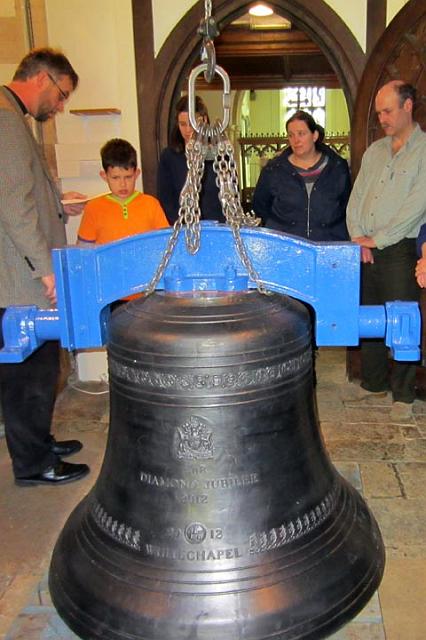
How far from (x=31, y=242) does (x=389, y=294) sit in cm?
212

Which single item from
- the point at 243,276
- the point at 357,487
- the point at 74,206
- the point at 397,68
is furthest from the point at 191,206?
the point at 397,68

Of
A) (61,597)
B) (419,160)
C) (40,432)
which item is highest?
(419,160)

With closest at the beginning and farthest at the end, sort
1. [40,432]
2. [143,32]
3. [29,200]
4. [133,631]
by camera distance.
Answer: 1. [133,631]
2. [29,200]
3. [40,432]
4. [143,32]

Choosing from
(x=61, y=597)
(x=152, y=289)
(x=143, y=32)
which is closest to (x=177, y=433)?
(x=152, y=289)

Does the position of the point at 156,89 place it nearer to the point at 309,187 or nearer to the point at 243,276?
the point at 309,187

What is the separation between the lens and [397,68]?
3611mm

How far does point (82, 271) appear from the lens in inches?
47.9

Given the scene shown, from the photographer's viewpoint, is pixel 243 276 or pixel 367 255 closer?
pixel 243 276

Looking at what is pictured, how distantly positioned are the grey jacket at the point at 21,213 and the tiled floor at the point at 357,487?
0.82 meters

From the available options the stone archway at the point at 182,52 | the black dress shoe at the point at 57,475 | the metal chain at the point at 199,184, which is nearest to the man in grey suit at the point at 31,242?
the black dress shoe at the point at 57,475

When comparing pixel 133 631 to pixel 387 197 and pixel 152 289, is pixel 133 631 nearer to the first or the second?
pixel 152 289

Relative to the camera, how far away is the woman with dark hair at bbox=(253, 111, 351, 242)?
12.2ft

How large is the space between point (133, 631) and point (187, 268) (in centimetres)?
66

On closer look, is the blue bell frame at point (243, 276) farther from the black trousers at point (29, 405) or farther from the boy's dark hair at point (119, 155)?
the boy's dark hair at point (119, 155)
